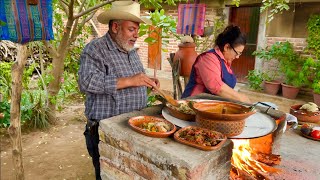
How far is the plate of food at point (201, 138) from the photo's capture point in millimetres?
1525

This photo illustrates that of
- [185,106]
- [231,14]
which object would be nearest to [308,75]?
[231,14]

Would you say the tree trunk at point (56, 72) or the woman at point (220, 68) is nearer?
the woman at point (220, 68)

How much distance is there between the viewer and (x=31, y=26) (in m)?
2.32

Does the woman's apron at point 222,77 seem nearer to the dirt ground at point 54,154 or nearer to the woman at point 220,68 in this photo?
the woman at point 220,68

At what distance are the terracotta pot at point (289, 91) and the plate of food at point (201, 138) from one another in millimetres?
5856

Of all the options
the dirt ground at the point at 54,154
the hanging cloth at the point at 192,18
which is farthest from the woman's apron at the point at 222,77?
the hanging cloth at the point at 192,18

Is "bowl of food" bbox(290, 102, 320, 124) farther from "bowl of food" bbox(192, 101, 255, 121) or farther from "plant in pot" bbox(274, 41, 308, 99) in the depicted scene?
"plant in pot" bbox(274, 41, 308, 99)

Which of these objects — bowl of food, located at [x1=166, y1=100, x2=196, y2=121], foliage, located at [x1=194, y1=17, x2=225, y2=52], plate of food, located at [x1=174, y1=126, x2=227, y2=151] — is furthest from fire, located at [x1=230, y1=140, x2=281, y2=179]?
foliage, located at [x1=194, y1=17, x2=225, y2=52]

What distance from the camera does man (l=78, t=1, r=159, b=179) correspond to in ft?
6.86

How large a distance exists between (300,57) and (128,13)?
591cm

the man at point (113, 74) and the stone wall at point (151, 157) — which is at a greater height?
the man at point (113, 74)

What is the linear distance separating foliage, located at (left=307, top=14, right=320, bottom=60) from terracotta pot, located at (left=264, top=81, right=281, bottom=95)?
Result: 112cm

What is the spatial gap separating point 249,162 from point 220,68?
41.3 inches

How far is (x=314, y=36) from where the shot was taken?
21.1 ft
